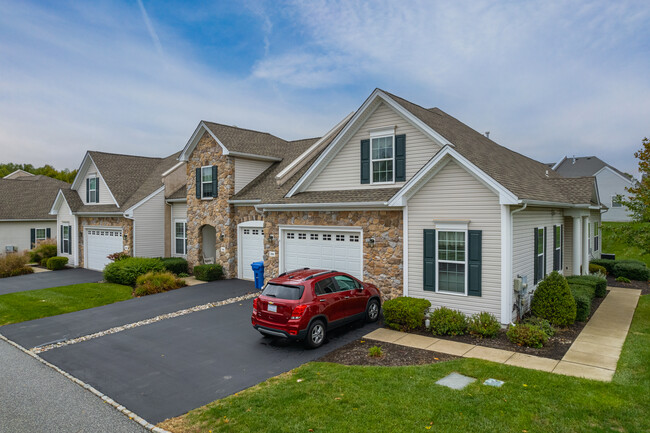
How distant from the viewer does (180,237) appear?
73.5ft

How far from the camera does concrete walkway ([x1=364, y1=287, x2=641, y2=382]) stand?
25.7ft

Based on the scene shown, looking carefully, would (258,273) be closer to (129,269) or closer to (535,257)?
(129,269)

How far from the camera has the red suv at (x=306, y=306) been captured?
912cm

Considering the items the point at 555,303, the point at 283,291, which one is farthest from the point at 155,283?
the point at 555,303

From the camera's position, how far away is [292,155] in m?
21.4

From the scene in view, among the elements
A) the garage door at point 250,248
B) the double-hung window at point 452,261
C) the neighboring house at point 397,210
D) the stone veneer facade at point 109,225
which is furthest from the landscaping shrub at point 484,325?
the stone veneer facade at point 109,225

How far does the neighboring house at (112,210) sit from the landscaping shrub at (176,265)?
8.27 ft

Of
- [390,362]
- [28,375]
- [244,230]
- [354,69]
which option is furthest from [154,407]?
[354,69]

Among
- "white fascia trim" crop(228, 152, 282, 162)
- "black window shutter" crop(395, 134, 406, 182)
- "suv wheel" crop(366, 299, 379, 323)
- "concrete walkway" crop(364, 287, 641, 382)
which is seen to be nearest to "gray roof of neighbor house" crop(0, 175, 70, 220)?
"white fascia trim" crop(228, 152, 282, 162)

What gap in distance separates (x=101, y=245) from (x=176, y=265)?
286 inches

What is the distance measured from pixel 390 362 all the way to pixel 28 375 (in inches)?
307

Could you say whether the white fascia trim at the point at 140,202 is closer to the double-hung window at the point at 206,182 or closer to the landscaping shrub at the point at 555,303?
the double-hung window at the point at 206,182

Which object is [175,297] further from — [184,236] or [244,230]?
[184,236]

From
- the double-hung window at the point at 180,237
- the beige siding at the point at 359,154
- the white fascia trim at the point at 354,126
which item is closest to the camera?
the white fascia trim at the point at 354,126
